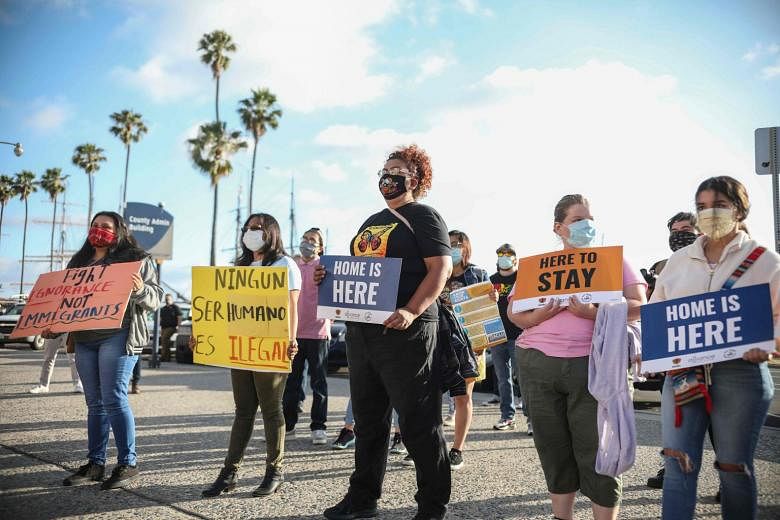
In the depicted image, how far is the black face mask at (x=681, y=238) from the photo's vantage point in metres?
4.24

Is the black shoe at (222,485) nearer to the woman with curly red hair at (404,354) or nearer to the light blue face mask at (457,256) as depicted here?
the woman with curly red hair at (404,354)

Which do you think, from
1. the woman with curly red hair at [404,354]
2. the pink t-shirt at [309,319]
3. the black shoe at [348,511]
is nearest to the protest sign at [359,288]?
the woman with curly red hair at [404,354]

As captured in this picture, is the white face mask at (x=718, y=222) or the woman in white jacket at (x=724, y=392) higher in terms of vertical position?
the white face mask at (x=718, y=222)

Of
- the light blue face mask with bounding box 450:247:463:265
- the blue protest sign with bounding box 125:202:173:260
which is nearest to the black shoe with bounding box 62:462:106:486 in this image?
the light blue face mask with bounding box 450:247:463:265

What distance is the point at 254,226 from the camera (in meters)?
4.68

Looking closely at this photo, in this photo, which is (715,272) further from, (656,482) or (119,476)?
(119,476)

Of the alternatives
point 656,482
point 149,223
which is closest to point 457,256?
point 656,482

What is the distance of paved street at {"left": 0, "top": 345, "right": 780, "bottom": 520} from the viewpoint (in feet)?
13.1

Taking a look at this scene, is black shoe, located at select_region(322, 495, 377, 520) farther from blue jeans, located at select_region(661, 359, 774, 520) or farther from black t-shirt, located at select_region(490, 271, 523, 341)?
black t-shirt, located at select_region(490, 271, 523, 341)

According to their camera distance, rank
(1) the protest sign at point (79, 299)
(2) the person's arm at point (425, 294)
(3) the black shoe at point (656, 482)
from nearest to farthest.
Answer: (2) the person's arm at point (425, 294) < (1) the protest sign at point (79, 299) < (3) the black shoe at point (656, 482)

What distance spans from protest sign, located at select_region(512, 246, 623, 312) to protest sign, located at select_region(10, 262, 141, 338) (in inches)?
120

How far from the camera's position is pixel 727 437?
279 cm

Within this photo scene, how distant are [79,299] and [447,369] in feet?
10.1

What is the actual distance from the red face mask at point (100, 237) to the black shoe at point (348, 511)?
2.80 metres
